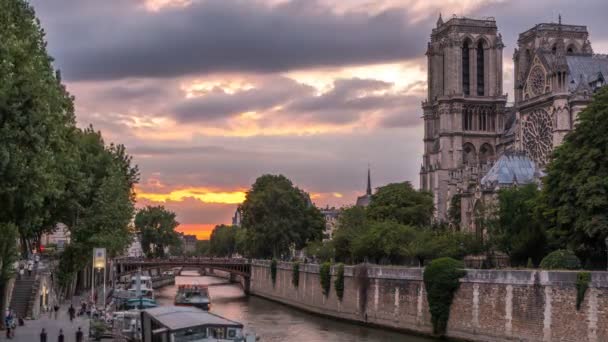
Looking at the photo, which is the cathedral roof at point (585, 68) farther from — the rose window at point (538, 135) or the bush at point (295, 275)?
the bush at point (295, 275)

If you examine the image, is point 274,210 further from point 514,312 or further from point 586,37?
point 514,312

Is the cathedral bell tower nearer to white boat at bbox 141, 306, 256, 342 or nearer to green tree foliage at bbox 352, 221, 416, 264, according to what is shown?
green tree foliage at bbox 352, 221, 416, 264

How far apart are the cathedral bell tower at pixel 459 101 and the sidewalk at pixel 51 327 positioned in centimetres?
8419

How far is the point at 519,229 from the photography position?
Answer: 229 feet

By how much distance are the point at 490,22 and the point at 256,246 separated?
2139 inches

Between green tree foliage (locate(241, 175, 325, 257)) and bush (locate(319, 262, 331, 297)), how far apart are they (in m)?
37.4

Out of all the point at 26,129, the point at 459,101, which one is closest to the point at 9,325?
the point at 26,129

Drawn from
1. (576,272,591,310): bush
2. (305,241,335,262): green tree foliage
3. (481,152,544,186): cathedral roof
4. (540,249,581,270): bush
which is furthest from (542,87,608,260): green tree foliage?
(305,241,335,262): green tree foliage

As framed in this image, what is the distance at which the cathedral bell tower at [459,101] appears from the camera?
14075 centimetres

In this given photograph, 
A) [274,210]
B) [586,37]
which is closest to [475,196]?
[274,210]

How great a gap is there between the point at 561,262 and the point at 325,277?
26986 mm

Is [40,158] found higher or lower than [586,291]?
higher

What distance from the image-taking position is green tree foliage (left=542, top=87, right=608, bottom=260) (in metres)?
51.7

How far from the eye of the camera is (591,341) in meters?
43.7
